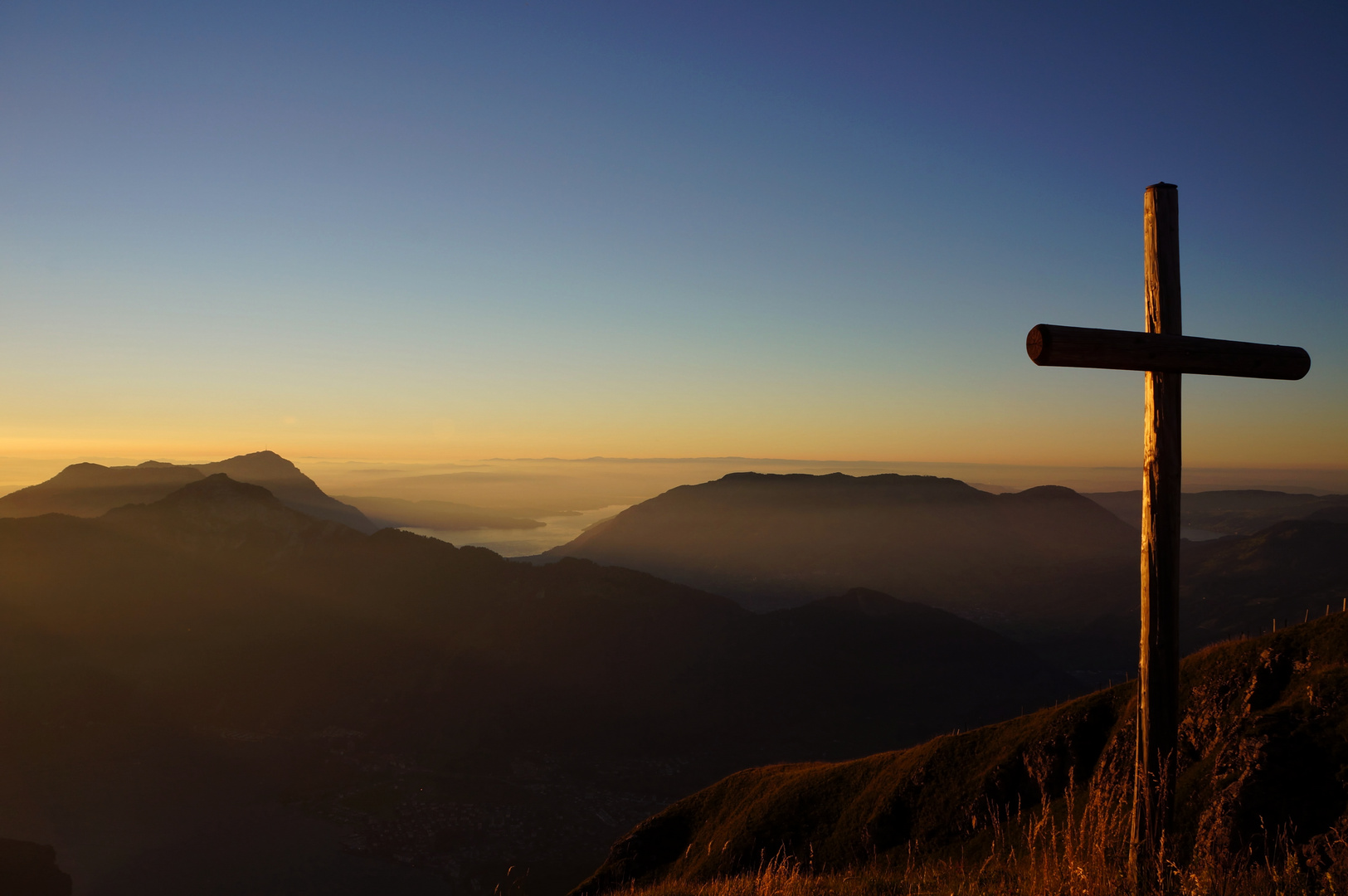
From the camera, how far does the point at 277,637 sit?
440 ft

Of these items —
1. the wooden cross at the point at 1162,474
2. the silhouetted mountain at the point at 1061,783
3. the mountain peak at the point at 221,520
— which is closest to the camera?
the wooden cross at the point at 1162,474

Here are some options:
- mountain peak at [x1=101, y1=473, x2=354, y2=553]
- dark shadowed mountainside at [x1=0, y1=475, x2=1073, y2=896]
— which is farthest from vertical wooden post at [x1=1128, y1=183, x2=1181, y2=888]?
mountain peak at [x1=101, y1=473, x2=354, y2=553]

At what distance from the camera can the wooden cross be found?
7102 millimetres

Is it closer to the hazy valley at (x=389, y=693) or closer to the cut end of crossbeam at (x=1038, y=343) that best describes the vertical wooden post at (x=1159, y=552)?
the cut end of crossbeam at (x=1038, y=343)

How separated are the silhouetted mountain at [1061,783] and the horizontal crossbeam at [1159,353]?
420 centimetres

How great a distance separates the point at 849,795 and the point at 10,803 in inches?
4669

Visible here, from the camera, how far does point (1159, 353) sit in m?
6.84

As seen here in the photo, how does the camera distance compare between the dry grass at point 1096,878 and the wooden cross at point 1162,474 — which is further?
the wooden cross at point 1162,474

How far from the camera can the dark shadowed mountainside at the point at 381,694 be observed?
89.1 meters

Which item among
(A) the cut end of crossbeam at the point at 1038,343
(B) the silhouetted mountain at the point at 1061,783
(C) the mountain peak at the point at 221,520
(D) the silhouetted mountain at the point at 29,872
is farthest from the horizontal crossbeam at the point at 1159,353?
(C) the mountain peak at the point at 221,520

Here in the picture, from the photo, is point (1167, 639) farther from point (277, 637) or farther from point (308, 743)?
point (277, 637)

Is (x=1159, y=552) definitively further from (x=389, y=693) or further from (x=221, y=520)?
(x=221, y=520)

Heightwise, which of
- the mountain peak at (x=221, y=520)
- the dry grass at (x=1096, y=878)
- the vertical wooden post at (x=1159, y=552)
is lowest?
the mountain peak at (x=221, y=520)

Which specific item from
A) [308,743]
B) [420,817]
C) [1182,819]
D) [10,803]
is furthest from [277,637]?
[1182,819]
